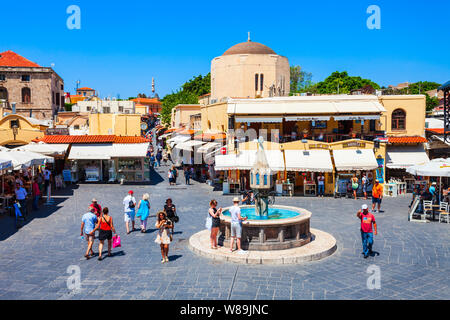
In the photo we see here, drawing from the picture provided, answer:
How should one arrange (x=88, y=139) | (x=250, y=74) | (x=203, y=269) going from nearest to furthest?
1. (x=203, y=269)
2. (x=88, y=139)
3. (x=250, y=74)

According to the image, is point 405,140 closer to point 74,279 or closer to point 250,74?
point 250,74

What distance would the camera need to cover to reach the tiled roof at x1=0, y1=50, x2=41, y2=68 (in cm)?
5914

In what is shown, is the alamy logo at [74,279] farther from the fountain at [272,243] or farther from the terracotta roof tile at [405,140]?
the terracotta roof tile at [405,140]

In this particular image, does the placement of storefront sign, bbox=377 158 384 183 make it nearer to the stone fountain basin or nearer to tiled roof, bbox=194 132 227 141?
tiled roof, bbox=194 132 227 141

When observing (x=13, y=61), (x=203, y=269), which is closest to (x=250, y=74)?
(x=203, y=269)

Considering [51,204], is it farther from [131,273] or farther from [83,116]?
[83,116]

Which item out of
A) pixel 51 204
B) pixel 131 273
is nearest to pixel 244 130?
pixel 51 204

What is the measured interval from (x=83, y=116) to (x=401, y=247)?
51480mm

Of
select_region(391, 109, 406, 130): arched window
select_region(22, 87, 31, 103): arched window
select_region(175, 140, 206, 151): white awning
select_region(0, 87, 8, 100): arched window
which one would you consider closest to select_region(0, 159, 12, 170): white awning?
select_region(175, 140, 206, 151): white awning

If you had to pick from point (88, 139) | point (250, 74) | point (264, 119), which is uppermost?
point (250, 74)

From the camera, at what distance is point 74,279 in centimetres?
917

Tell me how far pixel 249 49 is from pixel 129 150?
17.2 metres

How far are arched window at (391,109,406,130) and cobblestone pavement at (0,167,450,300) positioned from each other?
1289 cm
